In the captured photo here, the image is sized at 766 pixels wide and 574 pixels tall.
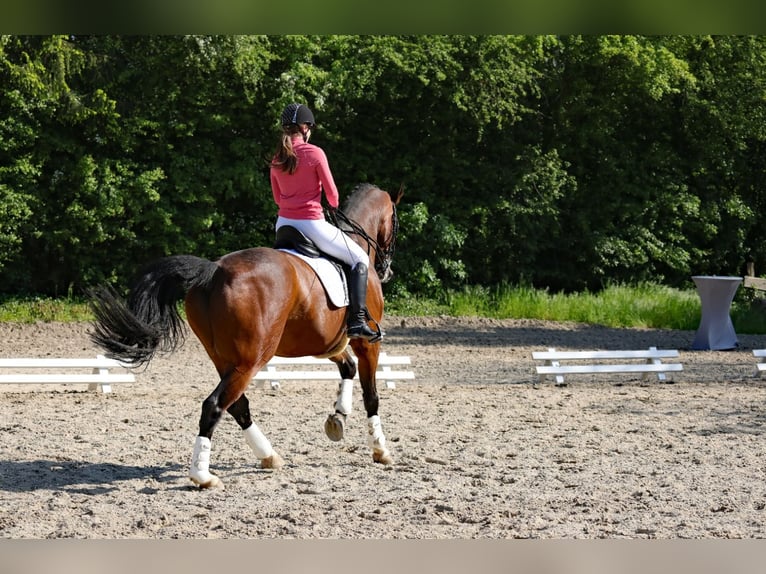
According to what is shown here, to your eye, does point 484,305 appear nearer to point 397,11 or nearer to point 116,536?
point 116,536

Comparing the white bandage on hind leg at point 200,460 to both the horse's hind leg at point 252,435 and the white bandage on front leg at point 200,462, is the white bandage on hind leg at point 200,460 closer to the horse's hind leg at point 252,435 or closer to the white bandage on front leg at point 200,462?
the white bandage on front leg at point 200,462

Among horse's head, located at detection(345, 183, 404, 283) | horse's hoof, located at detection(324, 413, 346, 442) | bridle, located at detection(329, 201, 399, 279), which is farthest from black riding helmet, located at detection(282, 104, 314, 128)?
horse's hoof, located at detection(324, 413, 346, 442)

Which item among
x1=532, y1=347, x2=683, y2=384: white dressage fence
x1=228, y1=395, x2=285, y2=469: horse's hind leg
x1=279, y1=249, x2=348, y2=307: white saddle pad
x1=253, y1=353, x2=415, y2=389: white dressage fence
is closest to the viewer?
x1=228, y1=395, x2=285, y2=469: horse's hind leg

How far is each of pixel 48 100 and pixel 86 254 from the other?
2.92m

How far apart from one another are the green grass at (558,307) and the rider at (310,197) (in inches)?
451

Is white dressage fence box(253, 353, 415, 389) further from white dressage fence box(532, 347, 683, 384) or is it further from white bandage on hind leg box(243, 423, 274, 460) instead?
white bandage on hind leg box(243, 423, 274, 460)

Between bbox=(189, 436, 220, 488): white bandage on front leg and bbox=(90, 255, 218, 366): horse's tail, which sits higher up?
bbox=(90, 255, 218, 366): horse's tail

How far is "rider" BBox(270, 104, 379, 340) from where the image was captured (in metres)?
6.47

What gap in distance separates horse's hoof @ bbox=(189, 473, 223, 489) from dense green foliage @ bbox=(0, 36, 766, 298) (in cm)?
1321

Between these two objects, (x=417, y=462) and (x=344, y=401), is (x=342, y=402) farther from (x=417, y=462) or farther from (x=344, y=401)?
(x=417, y=462)

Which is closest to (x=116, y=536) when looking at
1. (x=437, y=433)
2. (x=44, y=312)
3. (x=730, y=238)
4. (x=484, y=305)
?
(x=437, y=433)

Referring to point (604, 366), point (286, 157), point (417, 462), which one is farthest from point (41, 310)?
point (286, 157)

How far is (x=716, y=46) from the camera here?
22359 mm

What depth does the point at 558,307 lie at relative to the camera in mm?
18984
